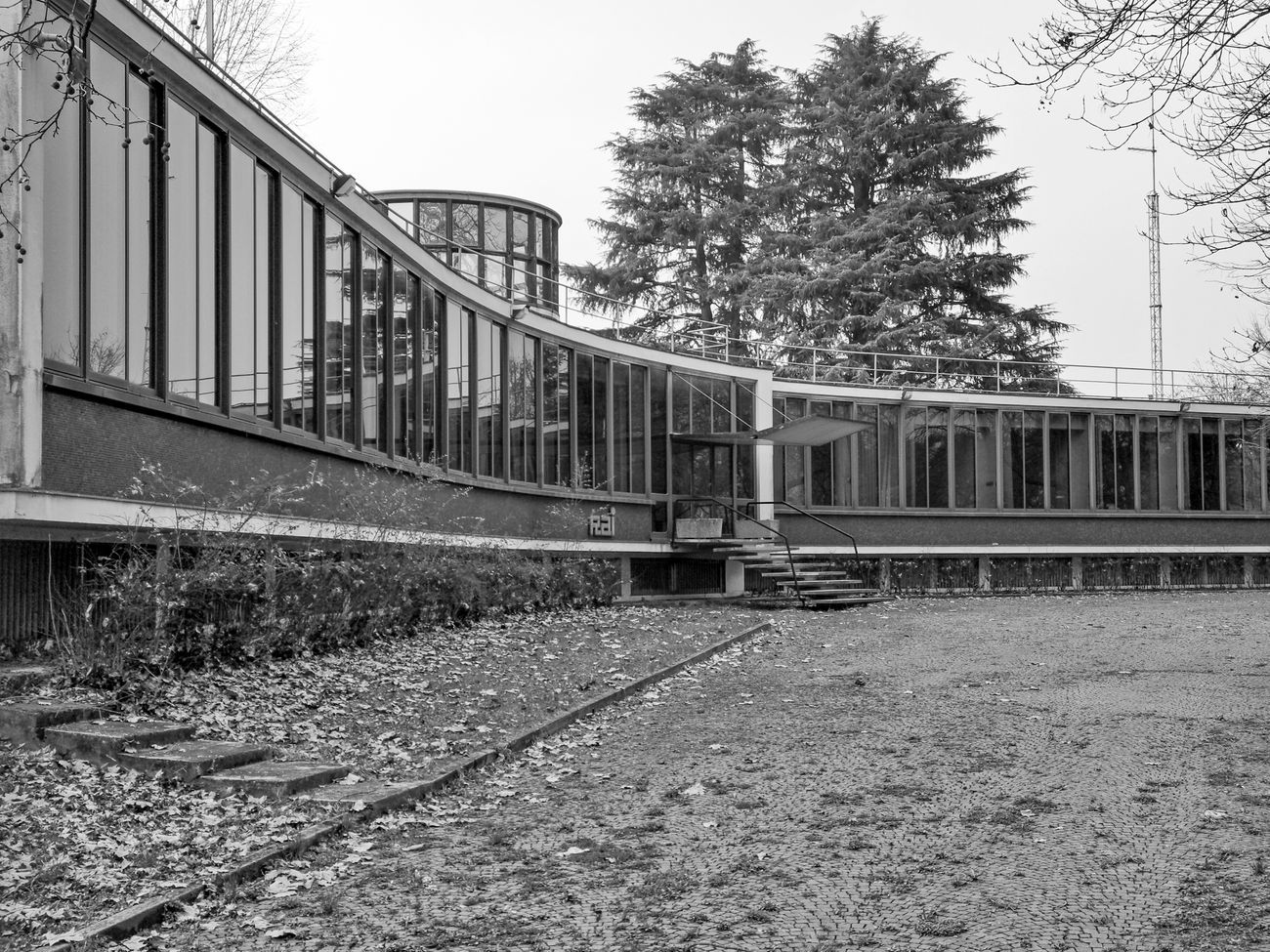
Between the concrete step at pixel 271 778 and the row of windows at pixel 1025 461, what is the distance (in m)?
21.6

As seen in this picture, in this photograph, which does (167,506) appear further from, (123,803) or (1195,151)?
(1195,151)

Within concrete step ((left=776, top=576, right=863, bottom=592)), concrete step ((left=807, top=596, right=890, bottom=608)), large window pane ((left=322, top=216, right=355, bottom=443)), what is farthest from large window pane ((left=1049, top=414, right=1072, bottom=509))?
large window pane ((left=322, top=216, right=355, bottom=443))

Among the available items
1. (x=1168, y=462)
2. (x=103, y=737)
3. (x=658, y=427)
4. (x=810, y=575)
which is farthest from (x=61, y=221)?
(x=1168, y=462)

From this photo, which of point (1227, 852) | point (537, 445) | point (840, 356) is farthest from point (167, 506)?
point (840, 356)

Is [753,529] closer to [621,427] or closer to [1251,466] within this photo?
[621,427]

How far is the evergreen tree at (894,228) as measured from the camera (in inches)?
1547

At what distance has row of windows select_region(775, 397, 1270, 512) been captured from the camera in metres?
29.2

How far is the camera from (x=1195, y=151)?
8109mm

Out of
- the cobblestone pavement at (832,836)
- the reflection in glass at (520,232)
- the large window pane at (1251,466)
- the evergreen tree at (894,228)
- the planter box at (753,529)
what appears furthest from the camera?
the evergreen tree at (894,228)

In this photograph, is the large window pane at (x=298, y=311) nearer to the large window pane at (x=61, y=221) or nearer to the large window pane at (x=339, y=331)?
the large window pane at (x=339, y=331)

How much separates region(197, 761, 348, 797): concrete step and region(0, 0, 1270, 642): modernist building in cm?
237

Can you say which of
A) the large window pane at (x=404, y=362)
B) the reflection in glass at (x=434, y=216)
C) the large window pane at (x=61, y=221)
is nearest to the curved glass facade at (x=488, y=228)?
the reflection in glass at (x=434, y=216)

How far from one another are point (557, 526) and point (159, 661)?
13470 mm

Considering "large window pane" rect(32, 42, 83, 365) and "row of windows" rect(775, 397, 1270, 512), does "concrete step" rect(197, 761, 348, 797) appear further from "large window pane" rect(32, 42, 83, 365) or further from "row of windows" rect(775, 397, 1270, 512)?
"row of windows" rect(775, 397, 1270, 512)
